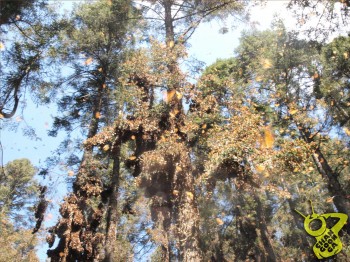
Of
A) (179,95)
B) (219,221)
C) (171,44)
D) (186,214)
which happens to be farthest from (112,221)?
(219,221)

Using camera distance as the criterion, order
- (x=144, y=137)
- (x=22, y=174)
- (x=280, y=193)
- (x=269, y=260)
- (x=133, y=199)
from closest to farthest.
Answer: (x=280, y=193) → (x=144, y=137) → (x=269, y=260) → (x=133, y=199) → (x=22, y=174)

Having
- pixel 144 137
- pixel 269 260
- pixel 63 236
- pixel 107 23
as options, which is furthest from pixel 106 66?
pixel 269 260

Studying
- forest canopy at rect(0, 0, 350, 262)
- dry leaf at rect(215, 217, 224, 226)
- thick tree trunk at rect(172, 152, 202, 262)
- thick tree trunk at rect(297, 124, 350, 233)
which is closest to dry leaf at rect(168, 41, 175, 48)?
forest canopy at rect(0, 0, 350, 262)

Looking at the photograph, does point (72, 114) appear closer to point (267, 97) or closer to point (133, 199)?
point (133, 199)

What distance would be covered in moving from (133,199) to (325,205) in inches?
622

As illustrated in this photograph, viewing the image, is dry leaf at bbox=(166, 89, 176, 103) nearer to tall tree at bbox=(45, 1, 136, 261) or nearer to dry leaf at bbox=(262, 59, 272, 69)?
tall tree at bbox=(45, 1, 136, 261)

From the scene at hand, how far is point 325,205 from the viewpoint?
23.1 m

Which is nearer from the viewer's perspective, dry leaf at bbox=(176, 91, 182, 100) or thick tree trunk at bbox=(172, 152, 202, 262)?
thick tree trunk at bbox=(172, 152, 202, 262)

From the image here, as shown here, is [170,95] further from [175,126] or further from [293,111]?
[293,111]

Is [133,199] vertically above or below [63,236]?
above

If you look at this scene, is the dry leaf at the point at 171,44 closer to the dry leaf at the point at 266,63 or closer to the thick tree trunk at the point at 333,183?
the dry leaf at the point at 266,63

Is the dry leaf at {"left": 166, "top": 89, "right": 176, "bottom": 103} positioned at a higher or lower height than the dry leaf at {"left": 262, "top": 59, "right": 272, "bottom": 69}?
lower

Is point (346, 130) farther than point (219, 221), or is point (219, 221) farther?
point (219, 221)

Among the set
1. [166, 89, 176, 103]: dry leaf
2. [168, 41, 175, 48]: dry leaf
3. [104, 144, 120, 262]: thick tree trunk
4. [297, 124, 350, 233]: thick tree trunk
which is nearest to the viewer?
[104, 144, 120, 262]: thick tree trunk
